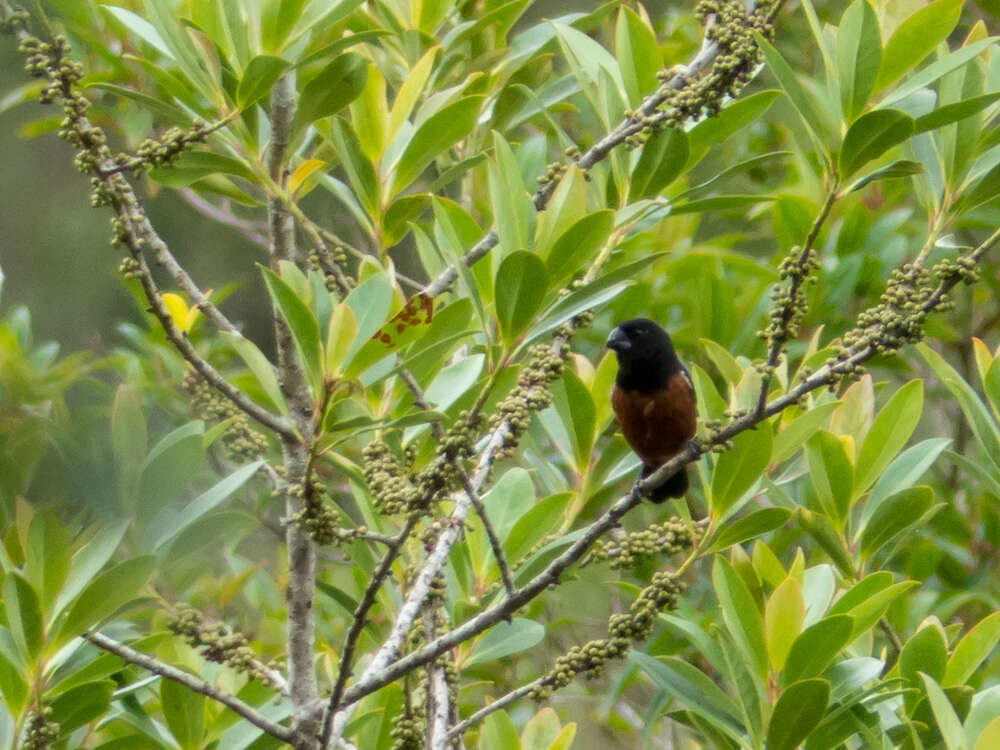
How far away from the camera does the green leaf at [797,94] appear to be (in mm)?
1903

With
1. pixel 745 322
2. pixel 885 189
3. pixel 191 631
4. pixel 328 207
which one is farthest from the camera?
pixel 885 189

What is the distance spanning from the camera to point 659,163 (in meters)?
2.35

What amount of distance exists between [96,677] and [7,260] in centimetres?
69

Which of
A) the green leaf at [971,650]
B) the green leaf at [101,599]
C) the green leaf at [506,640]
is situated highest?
the green leaf at [101,599]

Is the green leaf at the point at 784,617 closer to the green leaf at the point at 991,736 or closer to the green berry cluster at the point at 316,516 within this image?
the green leaf at the point at 991,736

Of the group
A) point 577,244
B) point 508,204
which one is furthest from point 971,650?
point 508,204

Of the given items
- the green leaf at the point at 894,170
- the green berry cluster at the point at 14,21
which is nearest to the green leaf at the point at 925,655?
the green leaf at the point at 894,170

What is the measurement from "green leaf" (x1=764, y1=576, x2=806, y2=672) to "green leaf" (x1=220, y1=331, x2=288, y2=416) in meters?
0.86

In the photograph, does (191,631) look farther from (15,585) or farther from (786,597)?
(786,597)

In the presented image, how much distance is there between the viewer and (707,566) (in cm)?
408

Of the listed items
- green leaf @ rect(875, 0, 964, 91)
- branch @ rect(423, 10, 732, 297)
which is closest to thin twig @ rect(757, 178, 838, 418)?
green leaf @ rect(875, 0, 964, 91)

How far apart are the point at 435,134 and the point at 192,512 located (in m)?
0.95

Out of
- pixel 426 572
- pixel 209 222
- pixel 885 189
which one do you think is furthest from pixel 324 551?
pixel 426 572

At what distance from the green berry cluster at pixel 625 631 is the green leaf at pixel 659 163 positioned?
77cm
